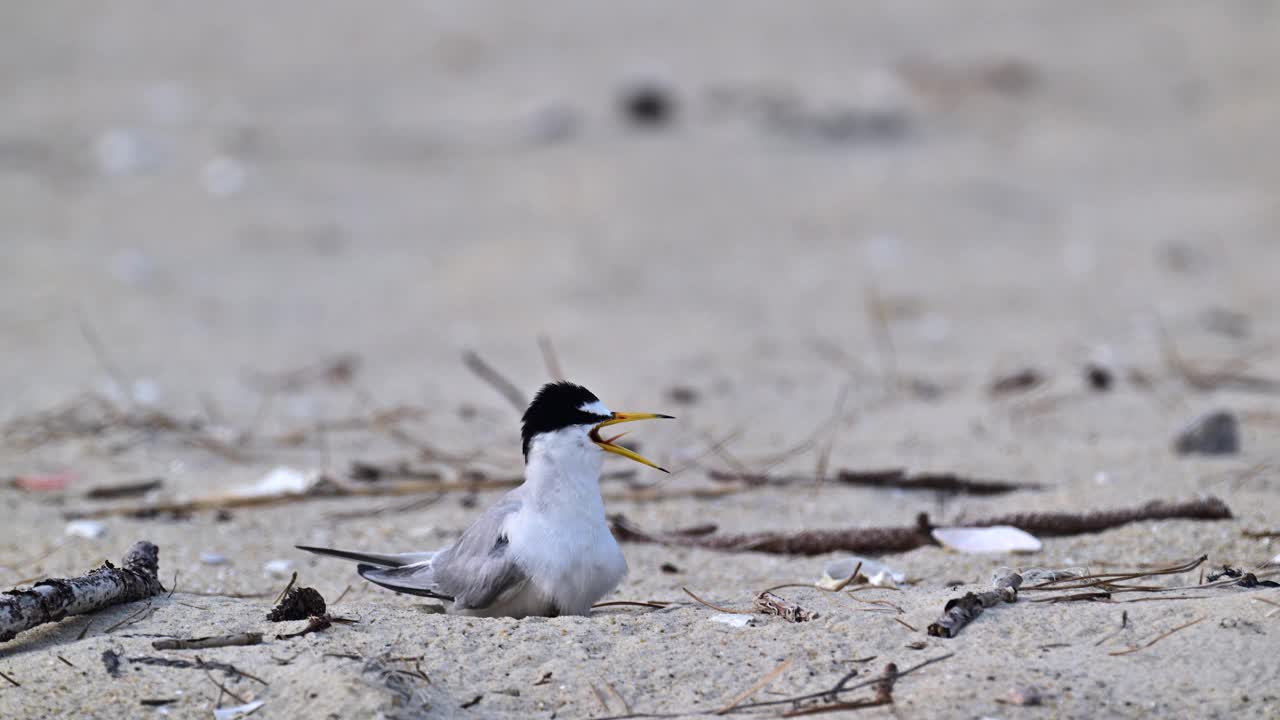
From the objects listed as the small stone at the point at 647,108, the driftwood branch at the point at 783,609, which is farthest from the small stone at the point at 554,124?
the driftwood branch at the point at 783,609

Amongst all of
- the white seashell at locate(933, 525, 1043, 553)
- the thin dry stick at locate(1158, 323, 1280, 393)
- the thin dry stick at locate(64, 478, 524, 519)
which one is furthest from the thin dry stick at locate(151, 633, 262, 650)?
the thin dry stick at locate(1158, 323, 1280, 393)

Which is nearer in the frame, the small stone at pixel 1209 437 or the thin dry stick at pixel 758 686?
the thin dry stick at pixel 758 686

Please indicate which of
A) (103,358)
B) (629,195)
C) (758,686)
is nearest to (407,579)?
(758,686)

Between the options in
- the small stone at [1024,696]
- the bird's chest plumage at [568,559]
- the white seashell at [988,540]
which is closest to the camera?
the small stone at [1024,696]

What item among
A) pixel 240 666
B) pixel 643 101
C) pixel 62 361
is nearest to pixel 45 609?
pixel 240 666

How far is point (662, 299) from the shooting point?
861 cm

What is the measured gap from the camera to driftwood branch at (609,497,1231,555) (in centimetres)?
393

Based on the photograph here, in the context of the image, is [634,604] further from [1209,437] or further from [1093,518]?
[1209,437]

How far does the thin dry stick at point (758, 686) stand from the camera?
2.59m

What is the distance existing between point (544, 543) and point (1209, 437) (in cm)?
271

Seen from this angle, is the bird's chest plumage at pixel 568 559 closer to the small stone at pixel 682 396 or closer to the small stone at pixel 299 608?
the small stone at pixel 299 608

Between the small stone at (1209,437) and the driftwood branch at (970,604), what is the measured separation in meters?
1.98

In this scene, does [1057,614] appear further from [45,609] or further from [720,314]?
[720,314]

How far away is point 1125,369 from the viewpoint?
21.4ft
